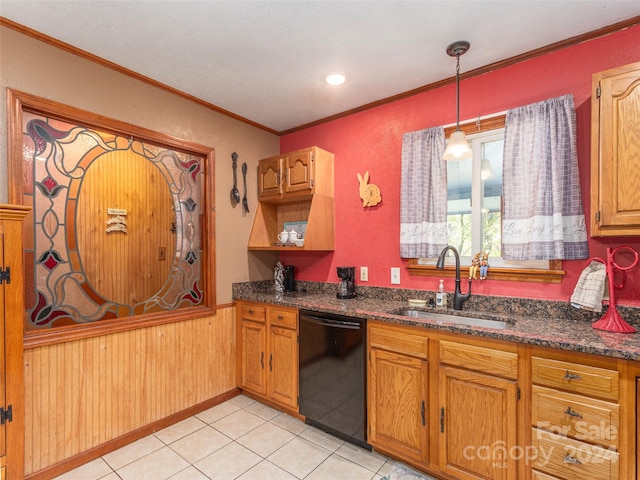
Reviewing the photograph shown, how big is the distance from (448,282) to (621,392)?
3.68 feet

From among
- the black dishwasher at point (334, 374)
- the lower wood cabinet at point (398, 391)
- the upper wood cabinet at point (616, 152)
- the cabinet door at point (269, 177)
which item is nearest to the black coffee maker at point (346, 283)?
the black dishwasher at point (334, 374)

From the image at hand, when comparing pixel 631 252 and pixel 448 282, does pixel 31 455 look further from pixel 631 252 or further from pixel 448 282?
pixel 631 252

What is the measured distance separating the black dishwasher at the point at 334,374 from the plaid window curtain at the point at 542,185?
3.93ft

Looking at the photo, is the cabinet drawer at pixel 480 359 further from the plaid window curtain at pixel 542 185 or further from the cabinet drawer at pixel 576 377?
the plaid window curtain at pixel 542 185

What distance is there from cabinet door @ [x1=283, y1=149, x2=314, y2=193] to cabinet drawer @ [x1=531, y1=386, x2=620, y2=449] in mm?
2150

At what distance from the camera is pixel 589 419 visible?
141cm

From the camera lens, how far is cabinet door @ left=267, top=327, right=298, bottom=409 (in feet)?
8.30

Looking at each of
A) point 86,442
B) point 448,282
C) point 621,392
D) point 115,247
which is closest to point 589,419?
point 621,392

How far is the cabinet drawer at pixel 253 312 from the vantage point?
2.76m

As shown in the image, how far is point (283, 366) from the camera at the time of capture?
2607mm

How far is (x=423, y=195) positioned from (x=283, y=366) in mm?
1801

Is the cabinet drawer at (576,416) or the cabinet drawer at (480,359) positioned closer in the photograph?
the cabinet drawer at (576,416)

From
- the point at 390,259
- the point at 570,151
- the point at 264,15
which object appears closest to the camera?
the point at 264,15

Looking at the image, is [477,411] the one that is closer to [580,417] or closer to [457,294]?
[580,417]
